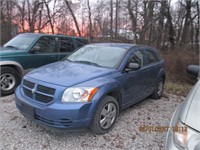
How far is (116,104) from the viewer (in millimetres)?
3791

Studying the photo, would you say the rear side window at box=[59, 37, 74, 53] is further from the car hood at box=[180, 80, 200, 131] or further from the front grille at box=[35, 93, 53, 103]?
the car hood at box=[180, 80, 200, 131]

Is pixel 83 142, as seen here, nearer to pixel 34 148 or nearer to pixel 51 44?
pixel 34 148

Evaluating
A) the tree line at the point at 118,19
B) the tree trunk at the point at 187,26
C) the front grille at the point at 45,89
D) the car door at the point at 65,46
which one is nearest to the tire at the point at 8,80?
the car door at the point at 65,46

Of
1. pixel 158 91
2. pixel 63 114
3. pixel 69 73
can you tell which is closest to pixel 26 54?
pixel 69 73

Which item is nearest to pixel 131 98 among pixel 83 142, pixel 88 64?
pixel 88 64

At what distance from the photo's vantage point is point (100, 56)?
174 inches

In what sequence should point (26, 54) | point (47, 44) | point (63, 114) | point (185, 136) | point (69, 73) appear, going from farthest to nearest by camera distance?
point (47, 44) < point (26, 54) < point (69, 73) < point (63, 114) < point (185, 136)

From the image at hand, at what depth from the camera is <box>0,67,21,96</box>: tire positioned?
542 centimetres

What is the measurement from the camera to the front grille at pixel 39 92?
3.20 m

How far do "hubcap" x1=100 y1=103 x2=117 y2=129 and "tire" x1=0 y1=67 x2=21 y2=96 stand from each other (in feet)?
10.4

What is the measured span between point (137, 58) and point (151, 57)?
3.03ft

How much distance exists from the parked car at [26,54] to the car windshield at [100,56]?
1.67m

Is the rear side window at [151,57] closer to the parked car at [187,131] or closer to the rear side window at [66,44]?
the rear side window at [66,44]

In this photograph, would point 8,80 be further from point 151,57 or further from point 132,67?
point 151,57
